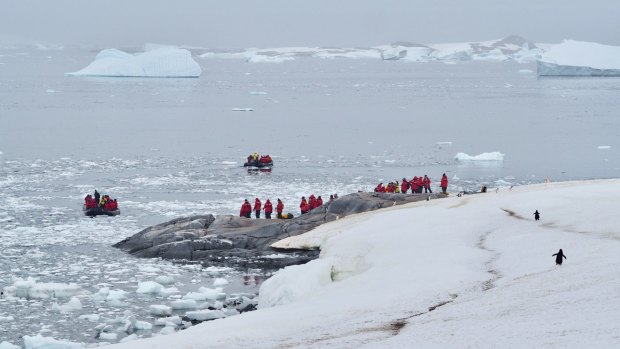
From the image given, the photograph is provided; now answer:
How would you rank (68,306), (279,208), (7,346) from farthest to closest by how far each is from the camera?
1. (279,208)
2. (68,306)
3. (7,346)

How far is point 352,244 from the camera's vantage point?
30922 mm

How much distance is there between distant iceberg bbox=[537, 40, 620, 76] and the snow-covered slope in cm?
14451

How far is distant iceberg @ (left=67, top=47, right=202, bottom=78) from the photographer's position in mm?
168750

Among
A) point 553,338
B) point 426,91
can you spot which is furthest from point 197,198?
point 426,91

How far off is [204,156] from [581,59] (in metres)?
124

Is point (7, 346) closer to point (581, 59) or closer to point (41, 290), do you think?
point (41, 290)

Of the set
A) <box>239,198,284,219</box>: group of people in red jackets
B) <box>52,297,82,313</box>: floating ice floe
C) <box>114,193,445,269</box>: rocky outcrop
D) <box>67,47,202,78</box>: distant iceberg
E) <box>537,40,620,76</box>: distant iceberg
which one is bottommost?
<box>52,297,82,313</box>: floating ice floe

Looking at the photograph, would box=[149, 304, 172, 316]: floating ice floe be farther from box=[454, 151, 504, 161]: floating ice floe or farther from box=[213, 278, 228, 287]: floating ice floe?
box=[454, 151, 504, 161]: floating ice floe

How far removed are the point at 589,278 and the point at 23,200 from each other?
33.4 m

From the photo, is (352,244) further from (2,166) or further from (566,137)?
(566,137)

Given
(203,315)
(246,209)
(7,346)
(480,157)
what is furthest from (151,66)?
(7,346)

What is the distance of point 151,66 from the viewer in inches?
6698

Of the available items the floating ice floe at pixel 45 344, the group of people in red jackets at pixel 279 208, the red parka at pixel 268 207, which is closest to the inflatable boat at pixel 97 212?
the group of people in red jackets at pixel 279 208

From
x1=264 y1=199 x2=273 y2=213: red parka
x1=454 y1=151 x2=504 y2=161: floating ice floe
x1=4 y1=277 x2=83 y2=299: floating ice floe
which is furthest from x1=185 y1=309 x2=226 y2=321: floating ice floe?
x1=454 y1=151 x2=504 y2=161: floating ice floe
